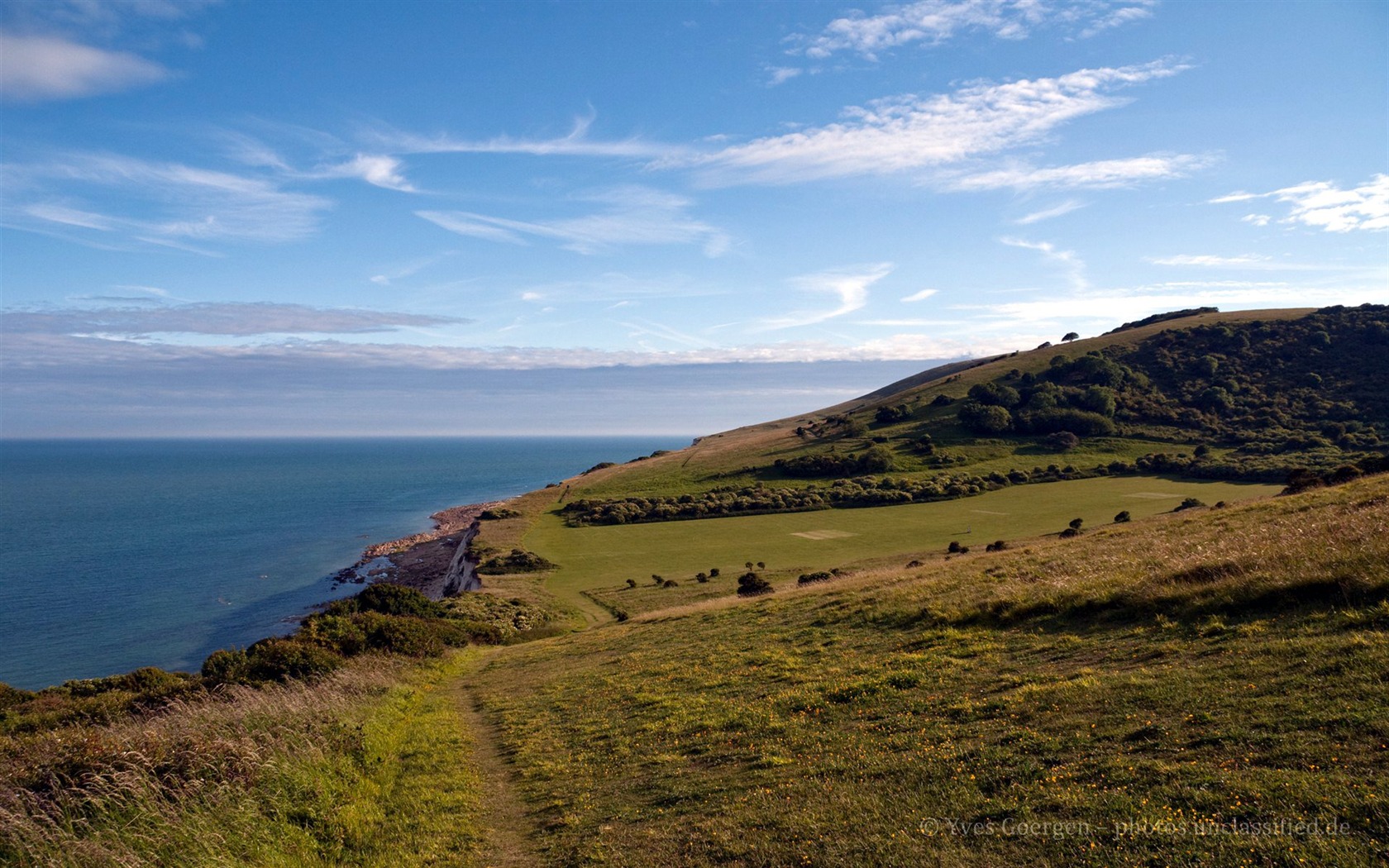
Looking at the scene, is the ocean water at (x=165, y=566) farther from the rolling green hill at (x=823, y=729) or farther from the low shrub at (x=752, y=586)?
the low shrub at (x=752, y=586)

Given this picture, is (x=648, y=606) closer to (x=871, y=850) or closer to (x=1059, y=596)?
(x=1059, y=596)

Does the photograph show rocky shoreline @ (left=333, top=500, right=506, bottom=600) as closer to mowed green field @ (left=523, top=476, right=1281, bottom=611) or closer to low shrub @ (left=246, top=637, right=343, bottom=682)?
mowed green field @ (left=523, top=476, right=1281, bottom=611)

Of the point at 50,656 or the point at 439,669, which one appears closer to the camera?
the point at 439,669

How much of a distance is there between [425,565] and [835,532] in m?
48.6

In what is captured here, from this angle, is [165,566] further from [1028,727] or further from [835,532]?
[1028,727]

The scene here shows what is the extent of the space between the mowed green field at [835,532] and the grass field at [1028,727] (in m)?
30.9

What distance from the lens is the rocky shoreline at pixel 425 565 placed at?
203ft

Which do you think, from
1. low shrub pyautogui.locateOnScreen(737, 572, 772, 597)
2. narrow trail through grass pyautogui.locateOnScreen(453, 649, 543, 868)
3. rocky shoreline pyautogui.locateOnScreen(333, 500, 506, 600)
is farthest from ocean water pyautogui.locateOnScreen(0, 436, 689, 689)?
narrow trail through grass pyautogui.locateOnScreen(453, 649, 543, 868)

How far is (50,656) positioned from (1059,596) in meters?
66.8

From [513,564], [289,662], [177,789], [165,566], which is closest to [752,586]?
[289,662]

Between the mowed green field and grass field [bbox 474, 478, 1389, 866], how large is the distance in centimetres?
3091

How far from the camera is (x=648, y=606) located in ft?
137

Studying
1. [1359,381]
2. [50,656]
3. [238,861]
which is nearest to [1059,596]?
[238,861]

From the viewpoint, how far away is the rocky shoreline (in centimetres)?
6200
